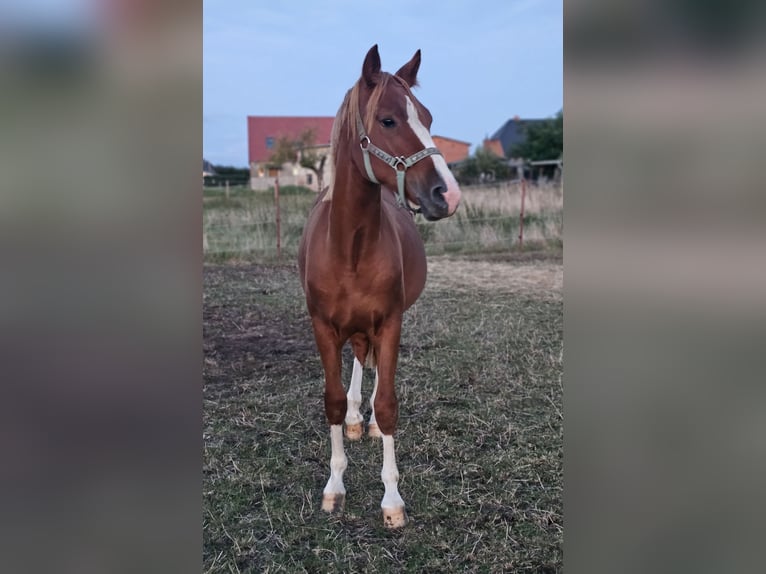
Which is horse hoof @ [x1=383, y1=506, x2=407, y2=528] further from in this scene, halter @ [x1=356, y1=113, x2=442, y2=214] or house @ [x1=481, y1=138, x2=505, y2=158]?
house @ [x1=481, y1=138, x2=505, y2=158]

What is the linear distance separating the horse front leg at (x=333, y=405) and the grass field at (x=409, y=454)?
0.09 meters

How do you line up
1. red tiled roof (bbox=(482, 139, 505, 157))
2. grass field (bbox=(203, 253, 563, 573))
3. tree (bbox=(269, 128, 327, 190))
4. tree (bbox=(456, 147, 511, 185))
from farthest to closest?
red tiled roof (bbox=(482, 139, 505, 157))
tree (bbox=(269, 128, 327, 190))
tree (bbox=(456, 147, 511, 185))
grass field (bbox=(203, 253, 563, 573))

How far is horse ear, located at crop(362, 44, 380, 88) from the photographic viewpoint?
6.78ft

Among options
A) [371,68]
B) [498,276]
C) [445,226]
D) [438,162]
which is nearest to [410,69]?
[371,68]

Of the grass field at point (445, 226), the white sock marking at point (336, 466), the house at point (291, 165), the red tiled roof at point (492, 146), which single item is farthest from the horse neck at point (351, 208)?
the red tiled roof at point (492, 146)

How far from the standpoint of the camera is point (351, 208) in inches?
90.8

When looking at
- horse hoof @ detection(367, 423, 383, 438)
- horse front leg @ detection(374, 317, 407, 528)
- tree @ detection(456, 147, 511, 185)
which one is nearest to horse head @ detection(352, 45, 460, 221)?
horse front leg @ detection(374, 317, 407, 528)

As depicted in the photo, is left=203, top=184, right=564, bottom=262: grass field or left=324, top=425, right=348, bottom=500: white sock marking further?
left=203, top=184, right=564, bottom=262: grass field

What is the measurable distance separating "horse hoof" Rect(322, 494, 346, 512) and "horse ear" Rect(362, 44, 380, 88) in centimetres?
190

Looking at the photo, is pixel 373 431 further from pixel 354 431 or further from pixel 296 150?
pixel 296 150
